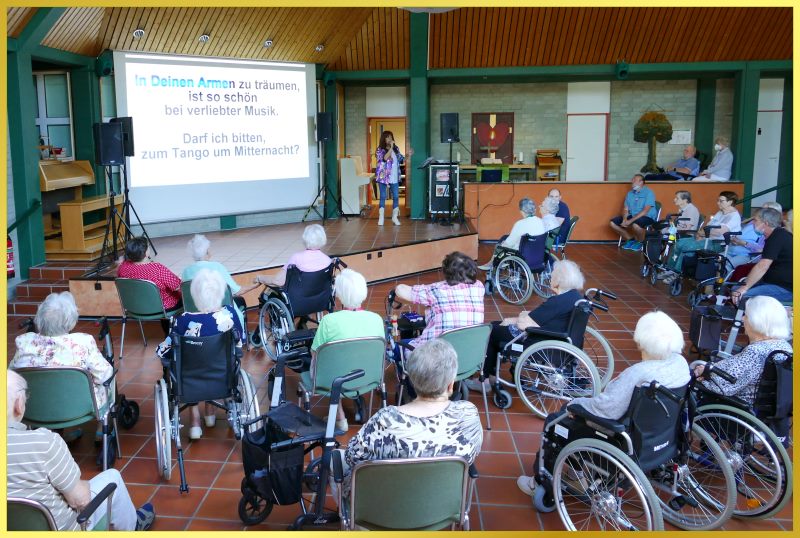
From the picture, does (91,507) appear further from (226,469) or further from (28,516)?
(226,469)

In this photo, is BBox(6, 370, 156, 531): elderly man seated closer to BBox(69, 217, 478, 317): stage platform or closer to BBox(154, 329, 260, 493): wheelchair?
BBox(154, 329, 260, 493): wheelchair

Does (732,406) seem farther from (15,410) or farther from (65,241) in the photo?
(65,241)

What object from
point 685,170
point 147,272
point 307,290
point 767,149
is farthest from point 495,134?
point 147,272

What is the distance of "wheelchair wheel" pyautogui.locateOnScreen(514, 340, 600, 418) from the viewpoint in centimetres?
412

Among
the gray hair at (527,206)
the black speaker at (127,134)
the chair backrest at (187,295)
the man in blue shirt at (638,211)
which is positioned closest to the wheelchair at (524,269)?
the gray hair at (527,206)

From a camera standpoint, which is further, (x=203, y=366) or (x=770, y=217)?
(x=770, y=217)

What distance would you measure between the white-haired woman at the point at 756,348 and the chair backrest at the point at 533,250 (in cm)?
347

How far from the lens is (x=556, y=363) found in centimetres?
420

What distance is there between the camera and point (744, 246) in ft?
21.8

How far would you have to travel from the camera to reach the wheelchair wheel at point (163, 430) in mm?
3449

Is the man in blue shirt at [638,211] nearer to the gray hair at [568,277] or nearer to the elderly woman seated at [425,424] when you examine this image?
the gray hair at [568,277]

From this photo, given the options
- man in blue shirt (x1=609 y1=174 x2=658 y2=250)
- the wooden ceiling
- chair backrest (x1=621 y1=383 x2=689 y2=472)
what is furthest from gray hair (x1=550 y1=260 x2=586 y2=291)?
the wooden ceiling

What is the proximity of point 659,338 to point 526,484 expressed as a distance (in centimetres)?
97

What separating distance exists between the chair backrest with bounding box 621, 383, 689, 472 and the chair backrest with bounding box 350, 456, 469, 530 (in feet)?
2.85
